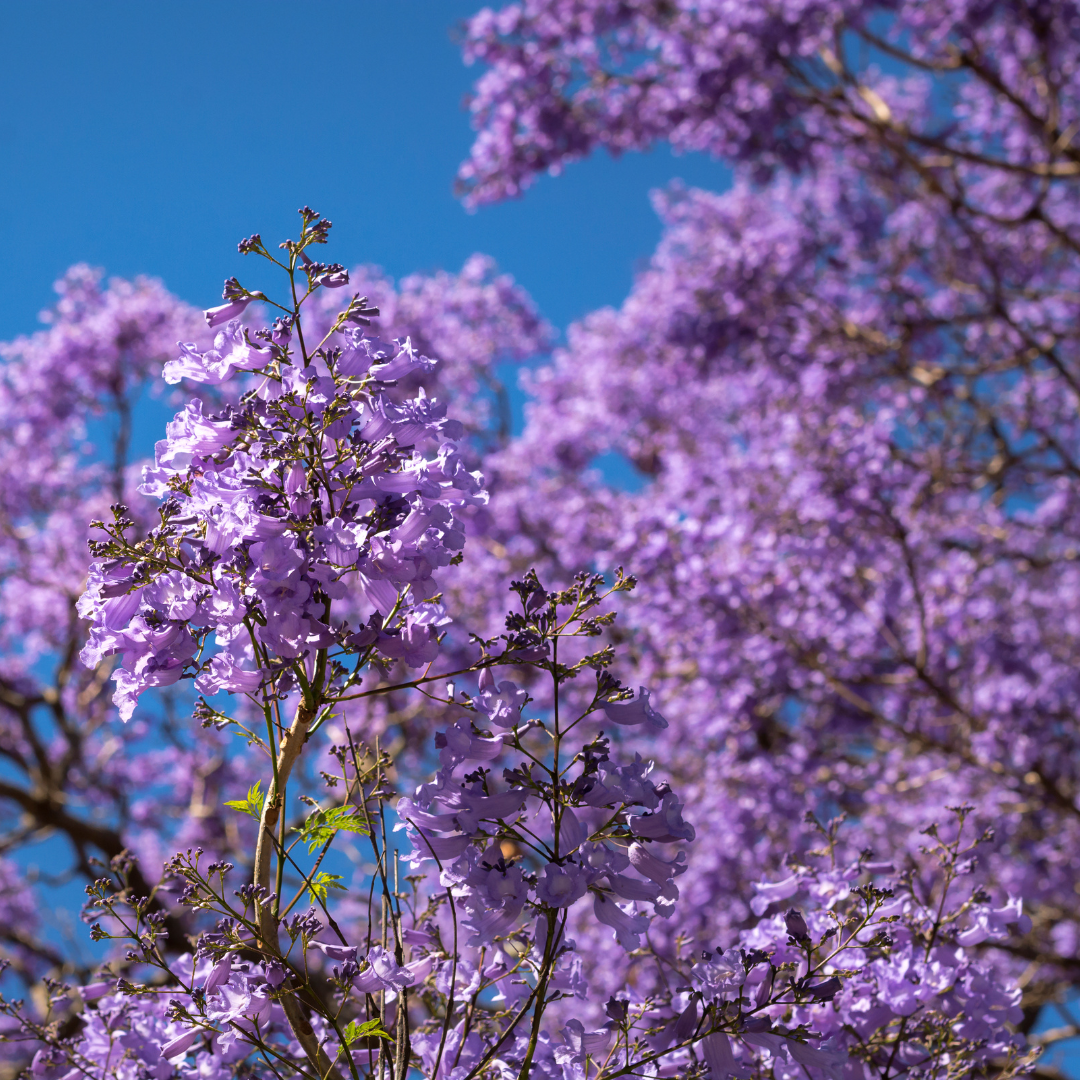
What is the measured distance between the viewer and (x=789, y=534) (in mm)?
6562

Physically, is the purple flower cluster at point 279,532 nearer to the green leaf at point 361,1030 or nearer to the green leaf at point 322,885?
the green leaf at point 322,885

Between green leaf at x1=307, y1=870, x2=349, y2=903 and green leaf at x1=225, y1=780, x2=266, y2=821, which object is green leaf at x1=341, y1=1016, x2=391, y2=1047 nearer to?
green leaf at x1=307, y1=870, x2=349, y2=903

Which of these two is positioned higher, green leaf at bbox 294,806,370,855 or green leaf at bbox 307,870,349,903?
green leaf at bbox 294,806,370,855

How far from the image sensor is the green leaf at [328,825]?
1.71 meters

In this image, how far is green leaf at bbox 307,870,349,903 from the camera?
1707 millimetres

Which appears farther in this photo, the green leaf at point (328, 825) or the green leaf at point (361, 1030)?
the green leaf at point (328, 825)

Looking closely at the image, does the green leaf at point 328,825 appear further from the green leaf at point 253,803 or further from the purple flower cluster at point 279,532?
the purple flower cluster at point 279,532

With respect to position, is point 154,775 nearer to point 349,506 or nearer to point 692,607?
point 692,607

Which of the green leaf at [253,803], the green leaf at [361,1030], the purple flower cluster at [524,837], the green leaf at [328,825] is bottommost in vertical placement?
the green leaf at [361,1030]

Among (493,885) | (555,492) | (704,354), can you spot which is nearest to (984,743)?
(704,354)

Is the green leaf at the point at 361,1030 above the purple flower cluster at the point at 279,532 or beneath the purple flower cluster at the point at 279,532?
beneath

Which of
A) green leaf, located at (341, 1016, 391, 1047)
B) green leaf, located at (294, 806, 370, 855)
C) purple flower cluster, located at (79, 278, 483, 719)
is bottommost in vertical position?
green leaf, located at (341, 1016, 391, 1047)

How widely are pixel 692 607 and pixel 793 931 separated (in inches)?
187

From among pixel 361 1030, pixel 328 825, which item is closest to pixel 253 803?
pixel 328 825
